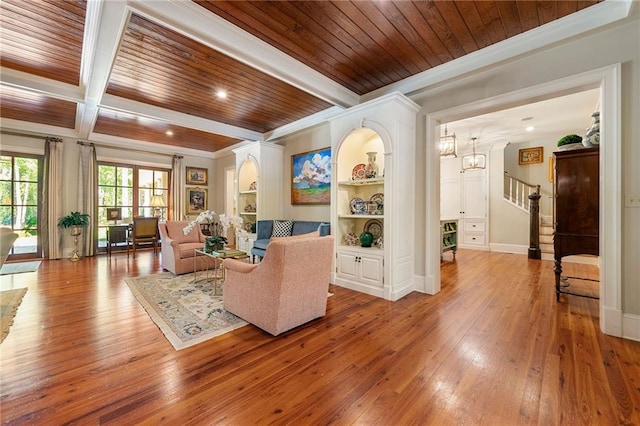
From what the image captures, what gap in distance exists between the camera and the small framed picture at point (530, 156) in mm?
6969

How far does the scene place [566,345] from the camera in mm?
2164

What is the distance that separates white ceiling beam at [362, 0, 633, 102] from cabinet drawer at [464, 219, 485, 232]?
5108 millimetres

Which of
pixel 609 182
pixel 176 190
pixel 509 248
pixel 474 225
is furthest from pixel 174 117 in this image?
pixel 509 248

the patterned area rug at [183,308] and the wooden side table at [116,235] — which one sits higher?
the wooden side table at [116,235]

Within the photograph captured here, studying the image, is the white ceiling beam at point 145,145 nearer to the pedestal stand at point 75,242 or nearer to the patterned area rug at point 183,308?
the pedestal stand at point 75,242

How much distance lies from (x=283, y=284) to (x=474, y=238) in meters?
6.86

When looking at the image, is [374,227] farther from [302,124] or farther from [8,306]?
[8,306]

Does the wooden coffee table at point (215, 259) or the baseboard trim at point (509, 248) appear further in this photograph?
the baseboard trim at point (509, 248)

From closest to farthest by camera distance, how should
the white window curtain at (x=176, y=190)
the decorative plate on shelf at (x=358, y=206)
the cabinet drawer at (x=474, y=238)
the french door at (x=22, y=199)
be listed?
the decorative plate on shelf at (x=358, y=206) → the french door at (x=22, y=199) → the cabinet drawer at (x=474, y=238) → the white window curtain at (x=176, y=190)

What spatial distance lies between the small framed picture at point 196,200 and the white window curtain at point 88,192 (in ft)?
7.10

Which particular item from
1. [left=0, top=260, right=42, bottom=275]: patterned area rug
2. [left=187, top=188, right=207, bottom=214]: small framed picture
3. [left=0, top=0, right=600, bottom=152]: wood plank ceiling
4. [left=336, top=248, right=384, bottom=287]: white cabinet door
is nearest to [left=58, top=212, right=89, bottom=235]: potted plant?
[left=0, top=260, right=42, bottom=275]: patterned area rug

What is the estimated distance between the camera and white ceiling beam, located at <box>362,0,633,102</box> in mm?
2275

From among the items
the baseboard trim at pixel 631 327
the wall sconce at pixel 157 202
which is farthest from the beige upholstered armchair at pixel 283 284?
the wall sconce at pixel 157 202

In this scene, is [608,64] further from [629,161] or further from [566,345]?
[566,345]
